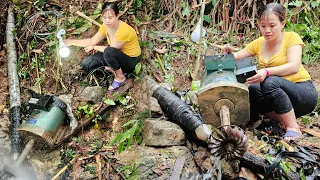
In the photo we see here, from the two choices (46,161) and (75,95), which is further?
(75,95)

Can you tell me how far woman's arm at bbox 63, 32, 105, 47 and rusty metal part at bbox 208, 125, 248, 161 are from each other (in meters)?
2.09

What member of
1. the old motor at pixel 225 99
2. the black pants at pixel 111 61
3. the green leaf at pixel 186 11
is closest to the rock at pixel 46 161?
the black pants at pixel 111 61

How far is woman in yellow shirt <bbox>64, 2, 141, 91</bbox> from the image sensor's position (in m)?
4.05

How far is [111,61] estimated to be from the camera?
13.6ft

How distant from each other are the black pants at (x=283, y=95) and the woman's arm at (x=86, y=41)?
190 centimetres

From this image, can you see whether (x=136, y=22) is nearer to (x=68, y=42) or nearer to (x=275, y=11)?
(x=68, y=42)

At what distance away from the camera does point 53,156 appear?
3.82m

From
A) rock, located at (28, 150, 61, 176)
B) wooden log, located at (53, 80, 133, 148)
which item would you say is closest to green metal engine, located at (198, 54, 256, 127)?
wooden log, located at (53, 80, 133, 148)

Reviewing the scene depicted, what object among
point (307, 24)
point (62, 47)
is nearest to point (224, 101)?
point (62, 47)

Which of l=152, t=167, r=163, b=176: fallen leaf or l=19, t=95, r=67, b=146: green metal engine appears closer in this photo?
l=152, t=167, r=163, b=176: fallen leaf

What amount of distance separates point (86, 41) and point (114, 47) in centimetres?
55

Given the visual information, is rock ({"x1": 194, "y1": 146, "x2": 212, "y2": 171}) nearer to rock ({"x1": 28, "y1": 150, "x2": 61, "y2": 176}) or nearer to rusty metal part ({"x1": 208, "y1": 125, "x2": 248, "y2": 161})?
rusty metal part ({"x1": 208, "y1": 125, "x2": 248, "y2": 161})

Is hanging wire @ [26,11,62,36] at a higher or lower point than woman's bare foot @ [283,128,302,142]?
higher

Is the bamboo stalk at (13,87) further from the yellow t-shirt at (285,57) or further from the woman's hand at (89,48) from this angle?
the yellow t-shirt at (285,57)
